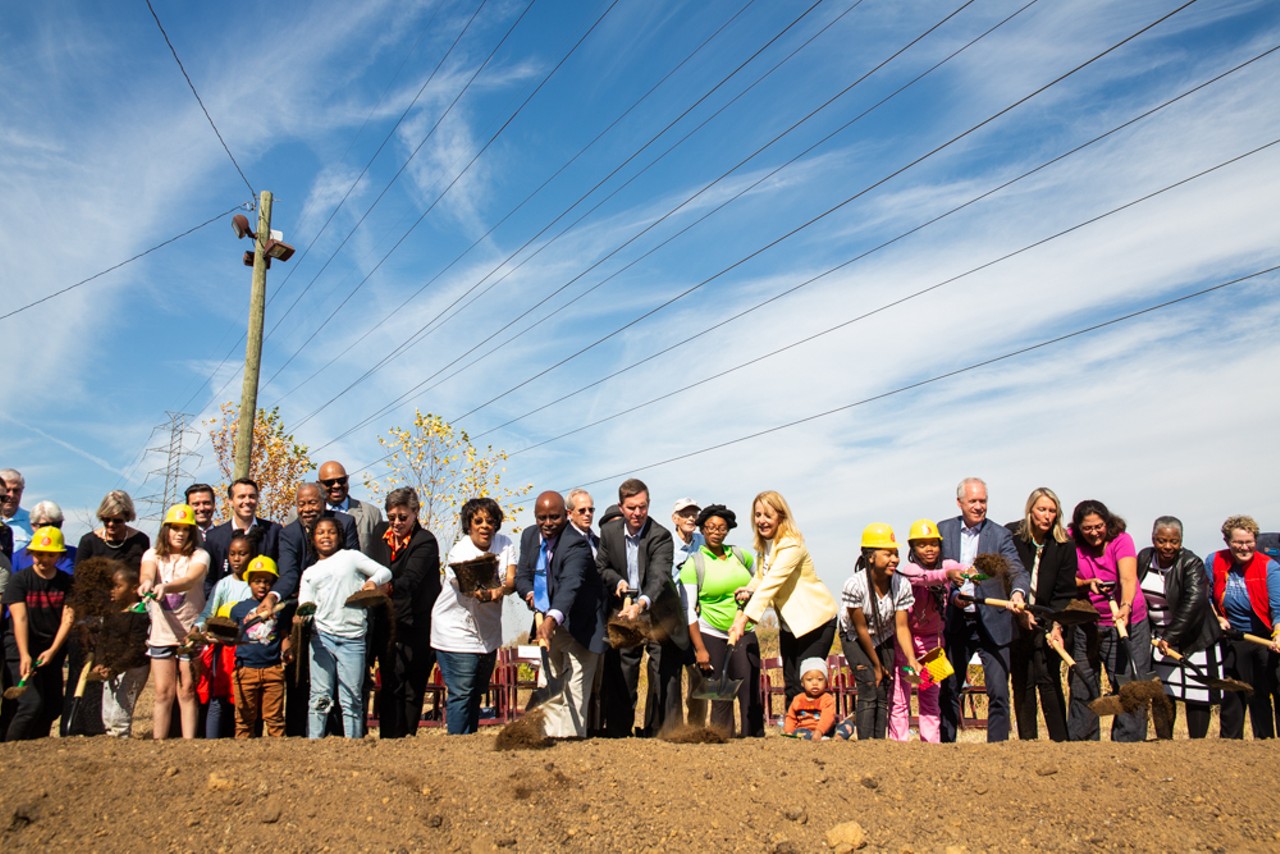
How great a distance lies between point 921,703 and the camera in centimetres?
657

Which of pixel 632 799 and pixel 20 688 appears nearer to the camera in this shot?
pixel 632 799

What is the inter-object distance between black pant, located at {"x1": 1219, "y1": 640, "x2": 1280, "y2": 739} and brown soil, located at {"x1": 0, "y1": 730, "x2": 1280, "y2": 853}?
75.0 inches

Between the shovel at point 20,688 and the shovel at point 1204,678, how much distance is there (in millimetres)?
7766

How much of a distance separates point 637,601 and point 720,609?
0.65 metres

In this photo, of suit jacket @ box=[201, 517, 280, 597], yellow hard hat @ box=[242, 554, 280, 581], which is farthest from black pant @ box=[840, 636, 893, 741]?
suit jacket @ box=[201, 517, 280, 597]

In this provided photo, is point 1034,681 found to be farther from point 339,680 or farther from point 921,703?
point 339,680

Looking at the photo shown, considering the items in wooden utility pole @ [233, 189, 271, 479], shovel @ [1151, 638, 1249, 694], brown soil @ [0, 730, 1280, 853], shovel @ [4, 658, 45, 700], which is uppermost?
wooden utility pole @ [233, 189, 271, 479]

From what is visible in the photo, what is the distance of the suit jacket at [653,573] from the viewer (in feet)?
23.4

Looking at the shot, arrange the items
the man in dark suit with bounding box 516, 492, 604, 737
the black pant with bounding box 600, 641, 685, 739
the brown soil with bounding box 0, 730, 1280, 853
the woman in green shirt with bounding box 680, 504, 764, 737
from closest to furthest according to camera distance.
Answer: the brown soil with bounding box 0, 730, 1280, 853
the man in dark suit with bounding box 516, 492, 604, 737
the woman in green shirt with bounding box 680, 504, 764, 737
the black pant with bounding box 600, 641, 685, 739

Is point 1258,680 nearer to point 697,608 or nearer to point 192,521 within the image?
point 697,608

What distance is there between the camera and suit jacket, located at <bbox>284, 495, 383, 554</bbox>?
7301 millimetres

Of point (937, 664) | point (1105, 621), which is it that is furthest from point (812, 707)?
point (1105, 621)

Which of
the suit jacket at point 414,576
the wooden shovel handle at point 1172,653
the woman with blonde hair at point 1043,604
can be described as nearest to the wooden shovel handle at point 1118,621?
the woman with blonde hair at point 1043,604

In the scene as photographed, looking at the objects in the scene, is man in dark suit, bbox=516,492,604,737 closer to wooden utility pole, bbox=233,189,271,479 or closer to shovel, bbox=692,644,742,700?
shovel, bbox=692,644,742,700
